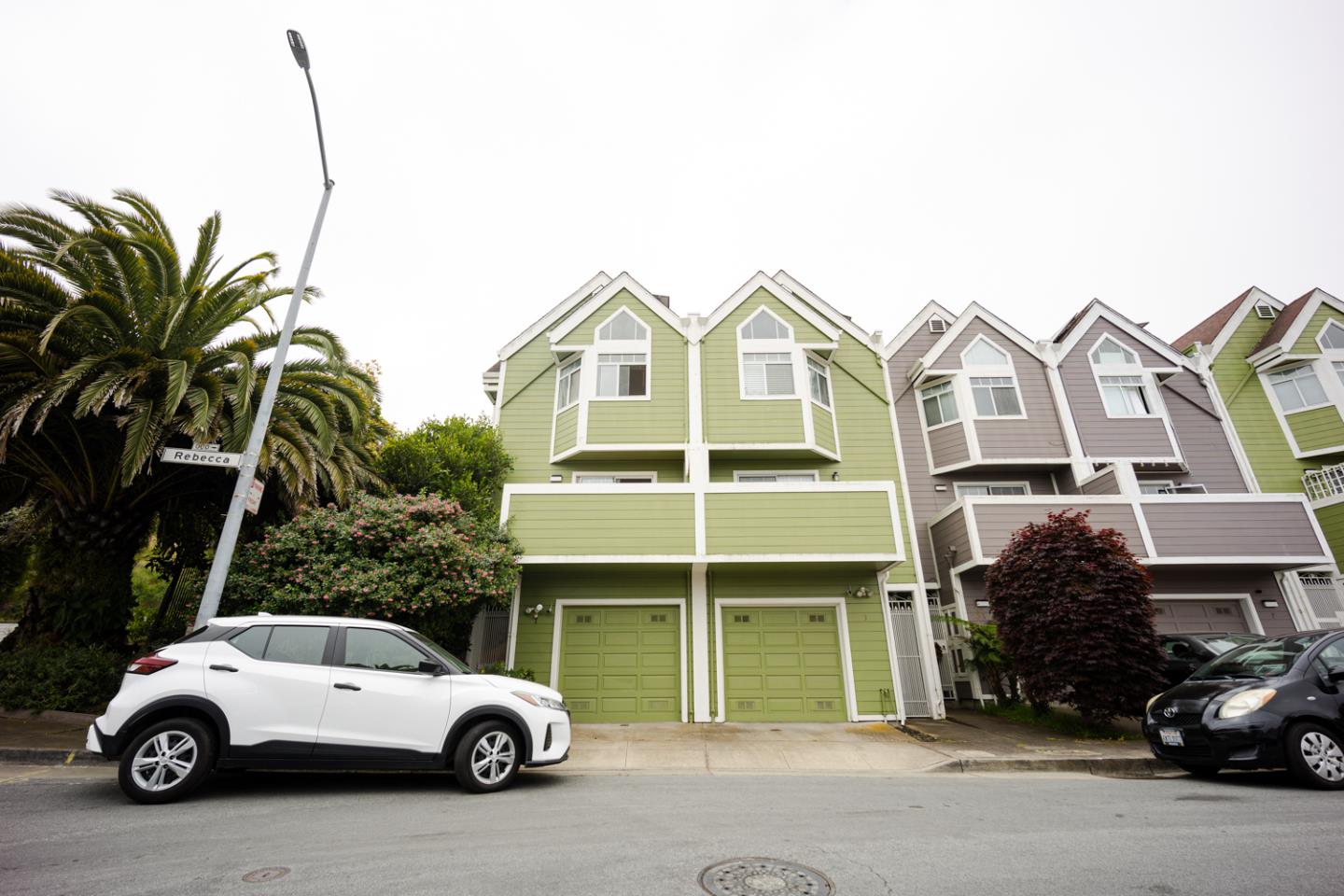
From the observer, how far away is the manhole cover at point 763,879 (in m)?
3.74

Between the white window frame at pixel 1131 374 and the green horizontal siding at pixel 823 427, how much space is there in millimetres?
8521

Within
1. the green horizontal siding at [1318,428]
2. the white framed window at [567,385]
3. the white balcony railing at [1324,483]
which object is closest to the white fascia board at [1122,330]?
the green horizontal siding at [1318,428]

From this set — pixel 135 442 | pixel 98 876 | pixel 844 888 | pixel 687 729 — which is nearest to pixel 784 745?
pixel 687 729

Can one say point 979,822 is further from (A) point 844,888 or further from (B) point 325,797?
(B) point 325,797

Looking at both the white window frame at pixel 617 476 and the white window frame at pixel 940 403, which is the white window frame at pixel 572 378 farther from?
the white window frame at pixel 940 403

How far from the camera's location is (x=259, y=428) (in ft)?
27.1

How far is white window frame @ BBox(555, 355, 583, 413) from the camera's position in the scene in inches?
589

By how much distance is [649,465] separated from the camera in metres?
14.7

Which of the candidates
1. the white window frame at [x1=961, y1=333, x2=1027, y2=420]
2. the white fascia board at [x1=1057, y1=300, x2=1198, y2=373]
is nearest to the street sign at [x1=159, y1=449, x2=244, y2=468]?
the white window frame at [x1=961, y1=333, x2=1027, y2=420]

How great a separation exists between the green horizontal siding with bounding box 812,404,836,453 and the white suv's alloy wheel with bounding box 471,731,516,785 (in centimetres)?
997

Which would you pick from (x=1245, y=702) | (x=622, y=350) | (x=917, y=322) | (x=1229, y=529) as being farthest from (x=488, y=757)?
(x=917, y=322)

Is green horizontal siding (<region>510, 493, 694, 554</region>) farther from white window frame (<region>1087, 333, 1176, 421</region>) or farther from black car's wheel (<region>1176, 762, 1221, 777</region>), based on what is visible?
white window frame (<region>1087, 333, 1176, 421</region>)

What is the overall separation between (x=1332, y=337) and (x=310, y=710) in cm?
2697

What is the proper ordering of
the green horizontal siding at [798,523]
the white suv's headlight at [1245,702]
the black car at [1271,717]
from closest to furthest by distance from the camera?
the black car at [1271,717], the white suv's headlight at [1245,702], the green horizontal siding at [798,523]
